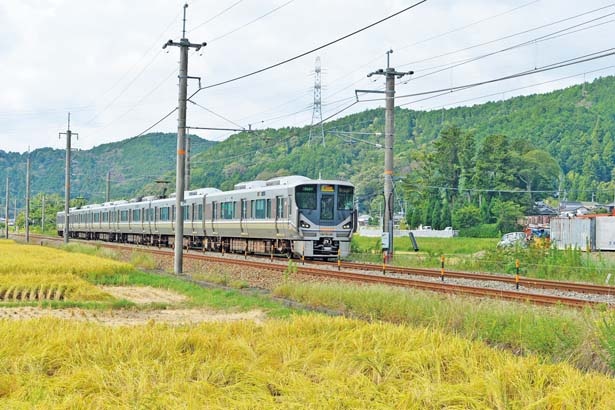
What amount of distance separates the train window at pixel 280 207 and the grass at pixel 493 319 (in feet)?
48.5

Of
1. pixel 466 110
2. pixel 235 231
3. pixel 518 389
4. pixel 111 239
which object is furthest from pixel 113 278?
pixel 466 110

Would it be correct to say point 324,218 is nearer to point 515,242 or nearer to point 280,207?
point 280,207

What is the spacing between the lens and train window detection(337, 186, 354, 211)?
3075 centimetres

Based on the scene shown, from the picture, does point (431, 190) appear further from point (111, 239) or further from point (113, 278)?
point (113, 278)

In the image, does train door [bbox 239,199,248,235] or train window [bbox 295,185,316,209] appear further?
train door [bbox 239,199,248,235]

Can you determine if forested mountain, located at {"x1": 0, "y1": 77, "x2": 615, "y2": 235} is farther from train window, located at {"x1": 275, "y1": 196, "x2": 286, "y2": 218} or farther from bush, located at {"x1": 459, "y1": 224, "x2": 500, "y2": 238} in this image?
train window, located at {"x1": 275, "y1": 196, "x2": 286, "y2": 218}

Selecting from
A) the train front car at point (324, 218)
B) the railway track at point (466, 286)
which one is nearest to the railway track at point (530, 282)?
the railway track at point (466, 286)

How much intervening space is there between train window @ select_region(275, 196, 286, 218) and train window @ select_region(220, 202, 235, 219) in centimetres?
544

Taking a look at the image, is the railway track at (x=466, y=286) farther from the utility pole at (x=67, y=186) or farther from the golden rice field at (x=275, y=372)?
the utility pole at (x=67, y=186)

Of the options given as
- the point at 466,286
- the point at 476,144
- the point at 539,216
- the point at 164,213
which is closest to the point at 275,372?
the point at 466,286

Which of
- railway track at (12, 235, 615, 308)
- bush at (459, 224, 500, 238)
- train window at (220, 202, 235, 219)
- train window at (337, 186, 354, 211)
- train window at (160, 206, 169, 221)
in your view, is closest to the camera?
railway track at (12, 235, 615, 308)

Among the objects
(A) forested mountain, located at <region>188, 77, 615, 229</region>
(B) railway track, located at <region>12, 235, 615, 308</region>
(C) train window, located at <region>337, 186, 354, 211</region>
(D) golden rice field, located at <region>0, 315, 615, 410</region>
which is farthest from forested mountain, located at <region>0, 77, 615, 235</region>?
(D) golden rice field, located at <region>0, 315, 615, 410</region>

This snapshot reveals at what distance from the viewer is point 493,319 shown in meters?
11.3

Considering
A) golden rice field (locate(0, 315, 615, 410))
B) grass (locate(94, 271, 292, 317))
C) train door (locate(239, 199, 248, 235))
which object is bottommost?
grass (locate(94, 271, 292, 317))
